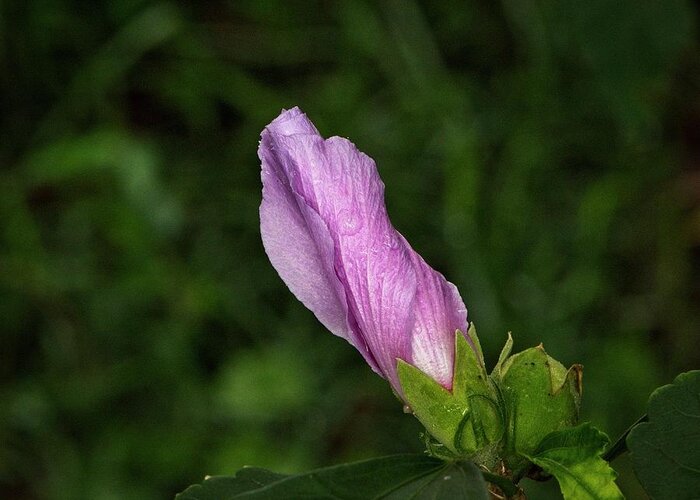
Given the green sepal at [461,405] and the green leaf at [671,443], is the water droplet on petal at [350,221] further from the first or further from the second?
the green leaf at [671,443]

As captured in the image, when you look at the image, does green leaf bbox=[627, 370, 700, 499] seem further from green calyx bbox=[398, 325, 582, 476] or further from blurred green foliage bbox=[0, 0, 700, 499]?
blurred green foliage bbox=[0, 0, 700, 499]

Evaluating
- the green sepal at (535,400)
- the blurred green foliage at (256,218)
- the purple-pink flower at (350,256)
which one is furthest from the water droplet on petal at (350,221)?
the blurred green foliage at (256,218)

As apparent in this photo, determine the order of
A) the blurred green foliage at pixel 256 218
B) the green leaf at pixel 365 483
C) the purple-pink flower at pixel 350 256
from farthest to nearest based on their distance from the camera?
the blurred green foliage at pixel 256 218 → the purple-pink flower at pixel 350 256 → the green leaf at pixel 365 483

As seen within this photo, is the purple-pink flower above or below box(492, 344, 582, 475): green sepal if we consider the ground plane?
above

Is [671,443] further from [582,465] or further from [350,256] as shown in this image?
[350,256]

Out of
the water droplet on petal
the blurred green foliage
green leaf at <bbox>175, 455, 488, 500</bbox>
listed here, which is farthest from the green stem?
the blurred green foliage

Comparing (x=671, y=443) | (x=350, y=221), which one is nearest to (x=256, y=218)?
(x=350, y=221)

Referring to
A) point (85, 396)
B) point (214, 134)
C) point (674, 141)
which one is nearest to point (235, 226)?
point (214, 134)
